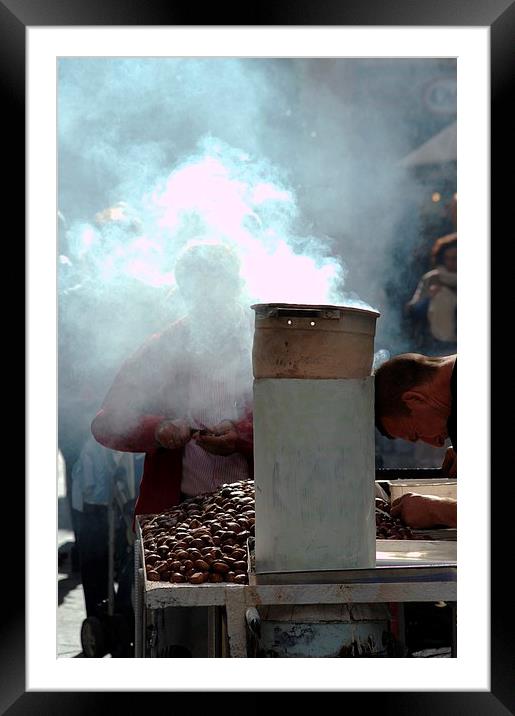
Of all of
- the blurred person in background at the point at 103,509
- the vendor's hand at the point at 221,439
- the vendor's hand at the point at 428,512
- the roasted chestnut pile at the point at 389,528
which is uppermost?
the vendor's hand at the point at 221,439

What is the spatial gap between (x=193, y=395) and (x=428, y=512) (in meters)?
1.29

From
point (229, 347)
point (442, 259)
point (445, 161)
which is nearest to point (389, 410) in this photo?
point (229, 347)

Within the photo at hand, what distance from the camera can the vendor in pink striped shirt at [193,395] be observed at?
3820 mm

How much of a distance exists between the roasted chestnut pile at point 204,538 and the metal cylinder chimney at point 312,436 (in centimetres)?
15

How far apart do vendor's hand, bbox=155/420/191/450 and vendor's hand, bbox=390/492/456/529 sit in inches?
42.7

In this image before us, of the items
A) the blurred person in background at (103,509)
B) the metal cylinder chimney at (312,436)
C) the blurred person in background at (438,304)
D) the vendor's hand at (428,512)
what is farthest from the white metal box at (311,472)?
the blurred person in background at (438,304)

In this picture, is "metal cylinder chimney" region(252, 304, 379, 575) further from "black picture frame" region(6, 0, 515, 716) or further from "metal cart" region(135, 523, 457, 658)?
"black picture frame" region(6, 0, 515, 716)

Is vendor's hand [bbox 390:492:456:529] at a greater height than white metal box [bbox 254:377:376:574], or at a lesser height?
lesser

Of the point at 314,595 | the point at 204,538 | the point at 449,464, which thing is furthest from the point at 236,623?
the point at 449,464

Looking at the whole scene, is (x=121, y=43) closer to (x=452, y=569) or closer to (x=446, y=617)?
(x=452, y=569)

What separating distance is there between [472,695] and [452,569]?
466 millimetres

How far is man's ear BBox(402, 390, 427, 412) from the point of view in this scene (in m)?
3.08

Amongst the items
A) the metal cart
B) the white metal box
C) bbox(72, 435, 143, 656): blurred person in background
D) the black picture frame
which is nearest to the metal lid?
the white metal box

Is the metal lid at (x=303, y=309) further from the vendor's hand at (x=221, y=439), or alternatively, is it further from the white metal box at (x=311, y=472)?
the vendor's hand at (x=221, y=439)
